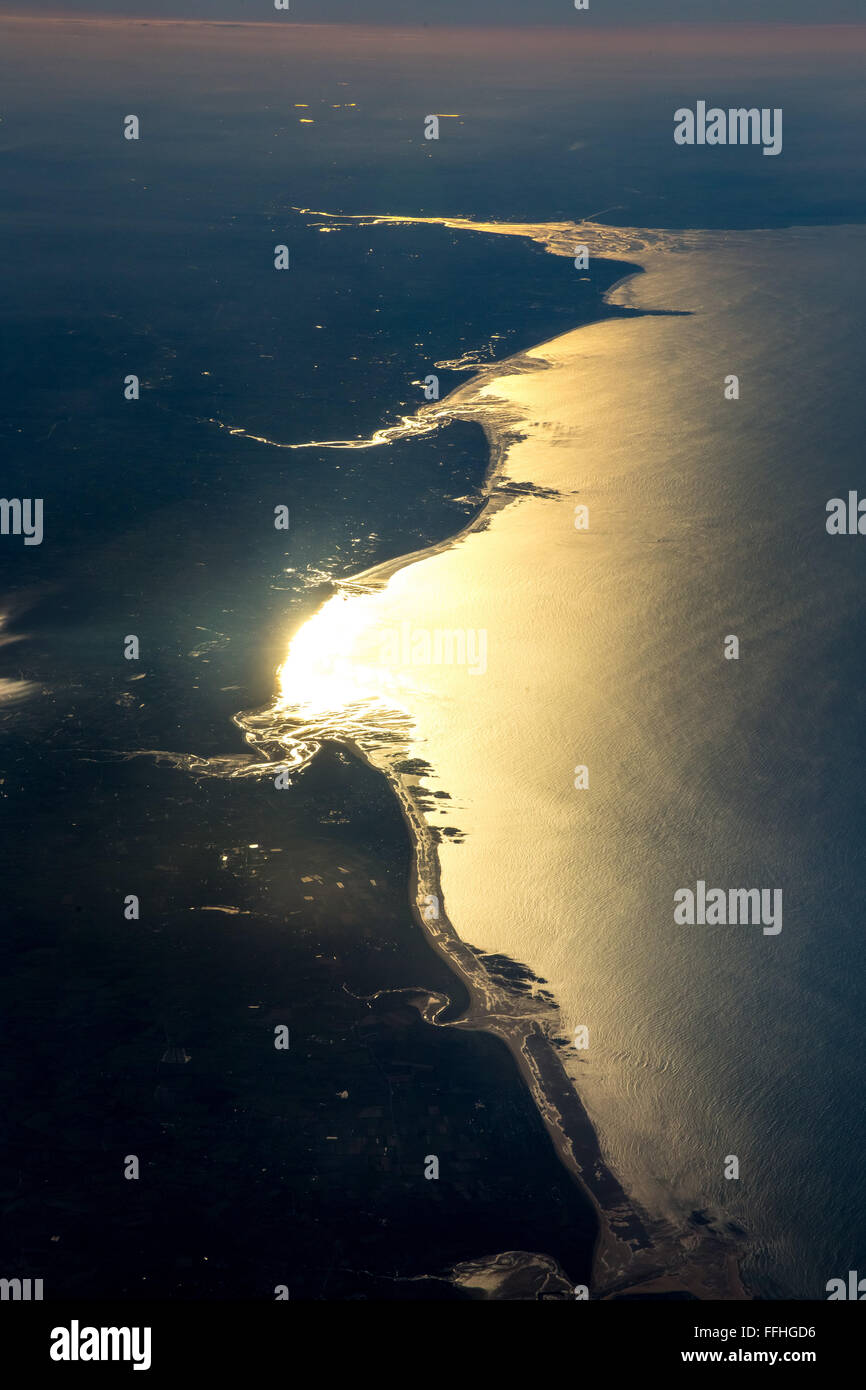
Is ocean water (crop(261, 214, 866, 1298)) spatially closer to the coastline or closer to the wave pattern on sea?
the wave pattern on sea

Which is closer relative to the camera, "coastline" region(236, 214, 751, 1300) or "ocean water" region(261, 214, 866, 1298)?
"coastline" region(236, 214, 751, 1300)

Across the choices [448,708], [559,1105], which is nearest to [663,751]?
[448,708]

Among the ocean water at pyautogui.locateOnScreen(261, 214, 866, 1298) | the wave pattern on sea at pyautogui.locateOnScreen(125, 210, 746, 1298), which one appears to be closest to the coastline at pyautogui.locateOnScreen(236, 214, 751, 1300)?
the wave pattern on sea at pyautogui.locateOnScreen(125, 210, 746, 1298)

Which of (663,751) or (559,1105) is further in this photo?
(663,751)

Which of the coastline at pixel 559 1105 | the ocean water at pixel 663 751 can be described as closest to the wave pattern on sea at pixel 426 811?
the coastline at pixel 559 1105

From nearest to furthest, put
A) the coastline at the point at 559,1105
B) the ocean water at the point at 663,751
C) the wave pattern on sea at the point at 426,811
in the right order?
1. the coastline at the point at 559,1105
2. the wave pattern on sea at the point at 426,811
3. the ocean water at the point at 663,751

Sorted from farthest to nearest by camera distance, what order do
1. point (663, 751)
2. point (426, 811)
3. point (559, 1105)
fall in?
point (663, 751) → point (426, 811) → point (559, 1105)

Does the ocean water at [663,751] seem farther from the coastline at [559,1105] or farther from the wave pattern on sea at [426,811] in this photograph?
the coastline at [559,1105]

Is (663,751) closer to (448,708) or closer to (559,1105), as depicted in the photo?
(448,708)
